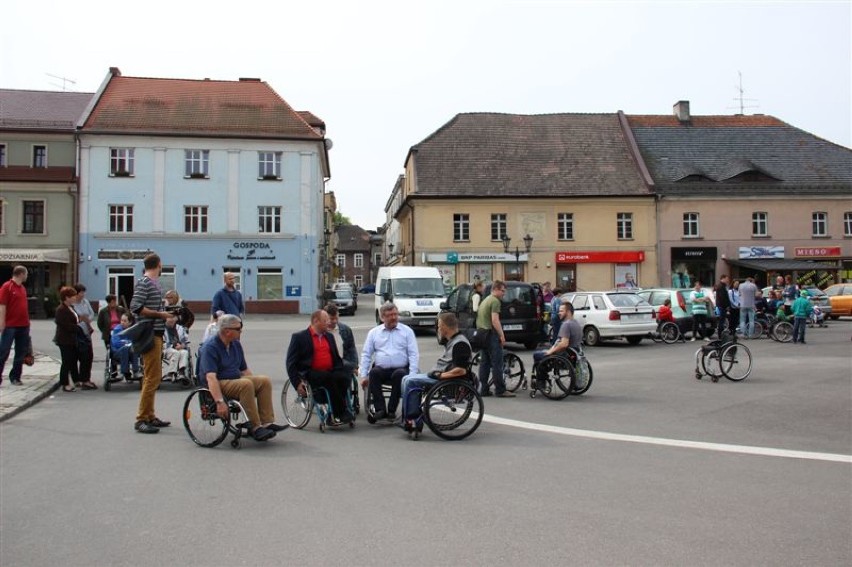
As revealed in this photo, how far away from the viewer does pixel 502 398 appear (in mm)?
11586

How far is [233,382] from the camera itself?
7770 millimetres

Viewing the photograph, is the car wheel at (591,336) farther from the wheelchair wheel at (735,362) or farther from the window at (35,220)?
the window at (35,220)

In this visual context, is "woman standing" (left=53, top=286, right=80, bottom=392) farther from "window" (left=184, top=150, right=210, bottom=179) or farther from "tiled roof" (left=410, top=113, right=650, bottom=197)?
"tiled roof" (left=410, top=113, right=650, bottom=197)

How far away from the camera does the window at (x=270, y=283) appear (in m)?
41.2

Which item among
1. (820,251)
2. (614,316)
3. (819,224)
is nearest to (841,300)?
(820,251)

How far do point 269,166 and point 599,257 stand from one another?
20.2 m

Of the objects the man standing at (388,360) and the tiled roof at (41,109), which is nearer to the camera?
the man standing at (388,360)

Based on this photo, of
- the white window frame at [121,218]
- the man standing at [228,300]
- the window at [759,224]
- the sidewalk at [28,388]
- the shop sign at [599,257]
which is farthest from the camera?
the window at [759,224]

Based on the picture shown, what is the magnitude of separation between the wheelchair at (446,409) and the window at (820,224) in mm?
43467

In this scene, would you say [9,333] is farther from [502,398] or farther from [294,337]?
[502,398]

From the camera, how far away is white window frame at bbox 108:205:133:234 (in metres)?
40.6

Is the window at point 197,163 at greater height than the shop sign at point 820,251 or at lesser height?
greater

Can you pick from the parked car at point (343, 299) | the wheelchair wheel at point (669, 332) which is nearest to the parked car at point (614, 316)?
the wheelchair wheel at point (669, 332)

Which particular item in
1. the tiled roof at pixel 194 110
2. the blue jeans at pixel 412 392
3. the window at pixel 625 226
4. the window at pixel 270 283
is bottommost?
the blue jeans at pixel 412 392
